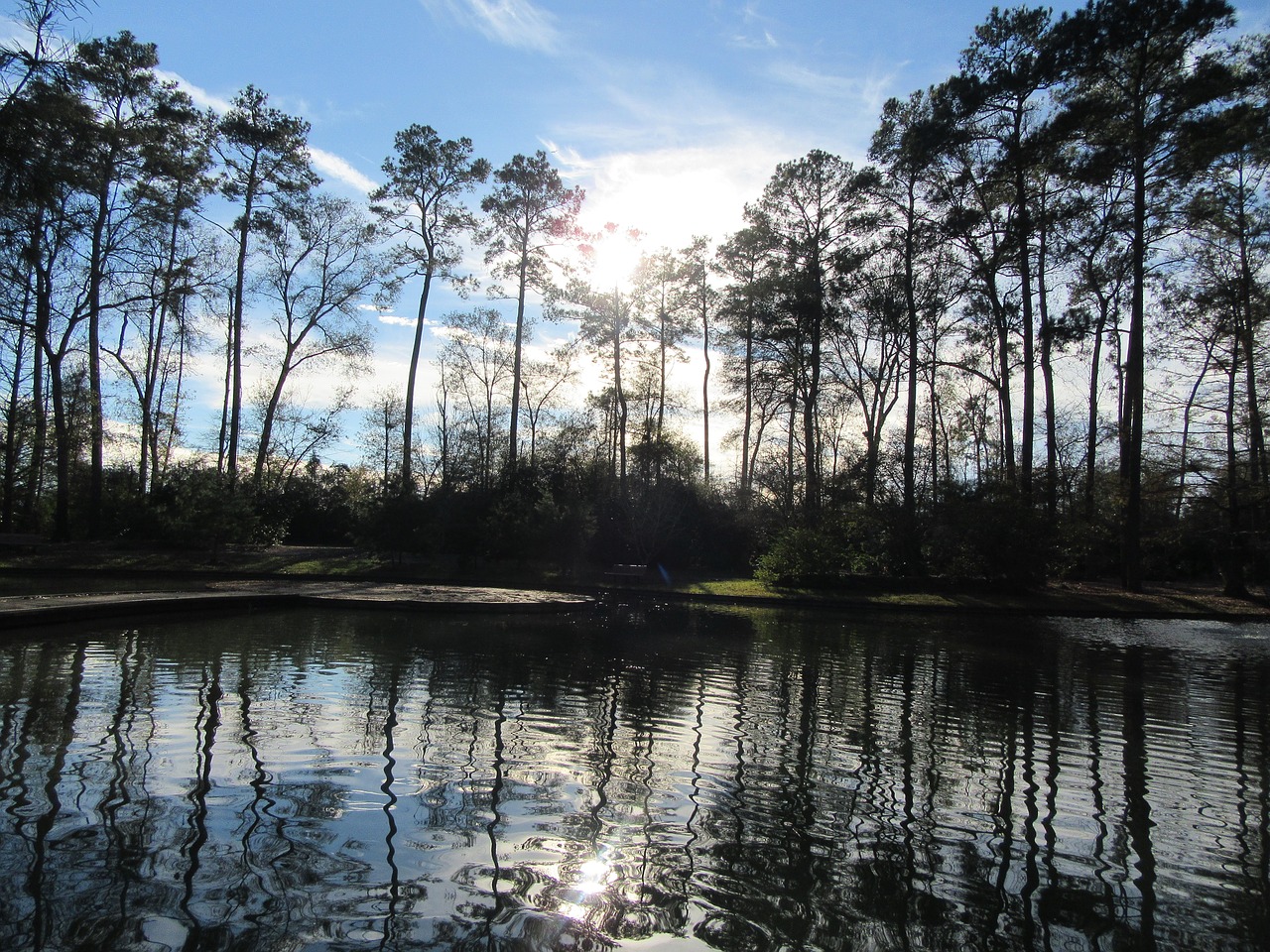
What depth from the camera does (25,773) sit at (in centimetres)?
441

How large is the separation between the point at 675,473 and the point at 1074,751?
2549cm

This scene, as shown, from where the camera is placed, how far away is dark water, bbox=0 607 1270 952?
3.11 meters

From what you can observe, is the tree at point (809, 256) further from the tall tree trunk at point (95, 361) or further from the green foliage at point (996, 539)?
the tall tree trunk at point (95, 361)

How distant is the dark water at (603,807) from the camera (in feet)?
10.2

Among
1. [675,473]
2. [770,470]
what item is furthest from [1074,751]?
[770,470]

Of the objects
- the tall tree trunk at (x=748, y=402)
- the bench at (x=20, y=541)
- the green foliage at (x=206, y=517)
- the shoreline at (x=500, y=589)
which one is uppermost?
the tall tree trunk at (x=748, y=402)

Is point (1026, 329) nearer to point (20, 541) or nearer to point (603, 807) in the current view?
point (603, 807)

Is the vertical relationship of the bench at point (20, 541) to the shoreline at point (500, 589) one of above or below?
above

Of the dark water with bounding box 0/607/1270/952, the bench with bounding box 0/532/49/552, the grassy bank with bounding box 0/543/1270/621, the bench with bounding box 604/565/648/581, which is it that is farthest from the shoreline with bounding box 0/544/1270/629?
the dark water with bounding box 0/607/1270/952

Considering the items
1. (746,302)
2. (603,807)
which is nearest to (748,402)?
(746,302)

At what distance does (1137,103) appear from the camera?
2069cm

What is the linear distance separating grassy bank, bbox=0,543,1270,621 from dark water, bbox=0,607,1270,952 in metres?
10.3

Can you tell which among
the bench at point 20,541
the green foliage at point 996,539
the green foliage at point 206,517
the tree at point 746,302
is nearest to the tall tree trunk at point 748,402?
the tree at point 746,302

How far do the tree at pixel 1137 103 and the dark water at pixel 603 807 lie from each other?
15222 mm
